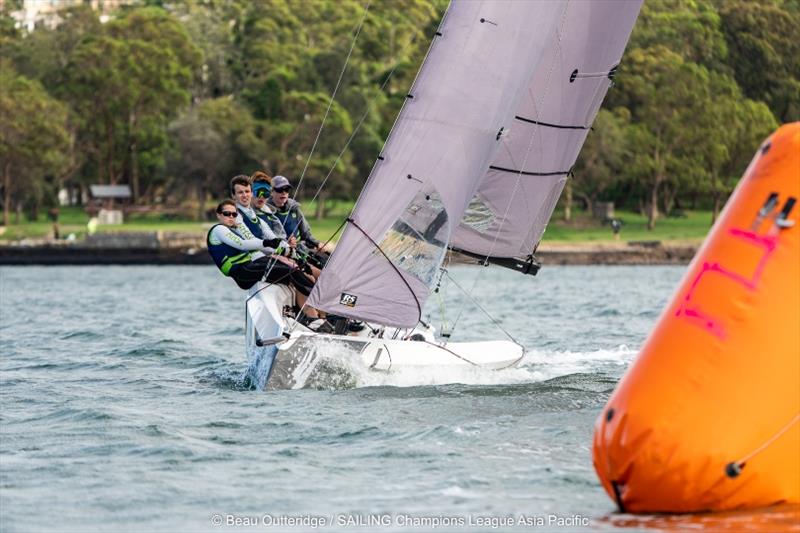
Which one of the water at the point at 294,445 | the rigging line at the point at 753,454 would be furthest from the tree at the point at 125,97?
the rigging line at the point at 753,454

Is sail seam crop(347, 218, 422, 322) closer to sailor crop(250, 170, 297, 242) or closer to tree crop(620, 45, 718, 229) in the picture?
sailor crop(250, 170, 297, 242)

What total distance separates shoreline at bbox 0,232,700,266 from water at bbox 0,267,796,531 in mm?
38172

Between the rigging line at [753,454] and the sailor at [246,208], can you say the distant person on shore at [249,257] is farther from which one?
the rigging line at [753,454]

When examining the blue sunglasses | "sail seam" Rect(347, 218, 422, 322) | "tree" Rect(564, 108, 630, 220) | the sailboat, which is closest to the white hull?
the sailboat

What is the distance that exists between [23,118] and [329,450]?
60.1 metres

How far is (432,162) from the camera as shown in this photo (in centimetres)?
1433

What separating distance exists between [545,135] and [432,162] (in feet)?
8.08

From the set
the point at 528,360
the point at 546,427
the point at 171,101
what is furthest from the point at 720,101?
the point at 546,427

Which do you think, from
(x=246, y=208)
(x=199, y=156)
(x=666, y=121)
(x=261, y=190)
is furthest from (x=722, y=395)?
(x=199, y=156)

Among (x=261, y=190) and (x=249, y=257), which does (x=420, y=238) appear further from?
(x=261, y=190)

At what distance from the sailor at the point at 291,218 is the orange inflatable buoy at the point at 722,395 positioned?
7177 millimetres

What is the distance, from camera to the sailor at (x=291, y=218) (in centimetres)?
1593

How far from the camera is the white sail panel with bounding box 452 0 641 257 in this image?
621 inches

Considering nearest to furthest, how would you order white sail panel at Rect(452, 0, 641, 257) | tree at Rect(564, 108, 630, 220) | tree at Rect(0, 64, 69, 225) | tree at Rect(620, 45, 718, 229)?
white sail panel at Rect(452, 0, 641, 257) < tree at Rect(564, 108, 630, 220) < tree at Rect(620, 45, 718, 229) < tree at Rect(0, 64, 69, 225)
